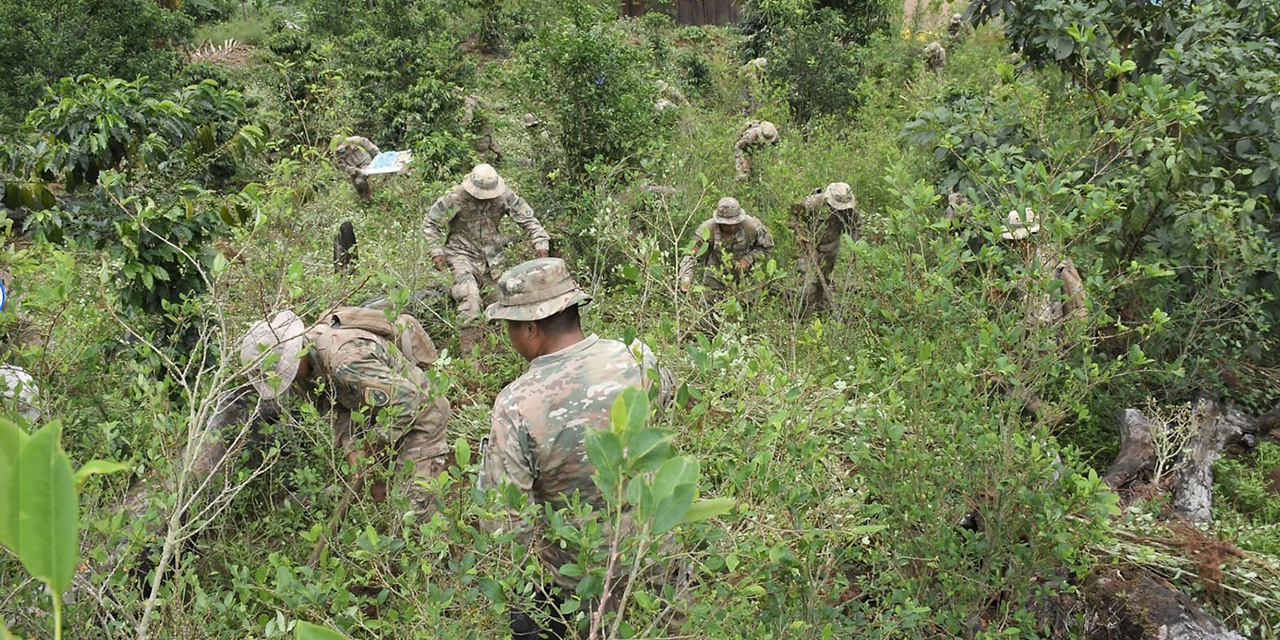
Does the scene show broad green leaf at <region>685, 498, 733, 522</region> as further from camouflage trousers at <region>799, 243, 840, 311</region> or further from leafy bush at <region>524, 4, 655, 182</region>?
leafy bush at <region>524, 4, 655, 182</region>

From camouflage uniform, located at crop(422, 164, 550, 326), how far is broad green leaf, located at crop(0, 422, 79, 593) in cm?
561

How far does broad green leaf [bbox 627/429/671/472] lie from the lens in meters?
1.03

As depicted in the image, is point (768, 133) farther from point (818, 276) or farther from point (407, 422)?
point (407, 422)

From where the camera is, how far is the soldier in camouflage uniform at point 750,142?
8.95 m

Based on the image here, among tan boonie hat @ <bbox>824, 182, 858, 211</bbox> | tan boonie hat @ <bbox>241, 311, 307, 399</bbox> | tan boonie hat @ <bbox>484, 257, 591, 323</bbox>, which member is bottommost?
tan boonie hat @ <bbox>824, 182, 858, 211</bbox>

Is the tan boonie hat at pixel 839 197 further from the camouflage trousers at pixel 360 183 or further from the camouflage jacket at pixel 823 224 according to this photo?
the camouflage trousers at pixel 360 183

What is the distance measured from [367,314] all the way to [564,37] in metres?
4.47

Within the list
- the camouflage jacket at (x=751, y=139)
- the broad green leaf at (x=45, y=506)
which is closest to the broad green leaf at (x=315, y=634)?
the broad green leaf at (x=45, y=506)

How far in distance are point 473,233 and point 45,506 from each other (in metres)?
6.01

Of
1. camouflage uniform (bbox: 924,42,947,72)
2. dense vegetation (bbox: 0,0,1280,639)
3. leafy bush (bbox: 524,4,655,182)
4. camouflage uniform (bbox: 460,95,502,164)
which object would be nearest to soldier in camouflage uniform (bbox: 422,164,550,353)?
dense vegetation (bbox: 0,0,1280,639)

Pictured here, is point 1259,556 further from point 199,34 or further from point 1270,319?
point 199,34

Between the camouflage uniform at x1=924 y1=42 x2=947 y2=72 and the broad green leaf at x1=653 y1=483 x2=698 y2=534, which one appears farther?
the camouflage uniform at x1=924 y1=42 x2=947 y2=72

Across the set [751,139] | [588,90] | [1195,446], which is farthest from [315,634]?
[751,139]

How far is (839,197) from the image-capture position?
245 inches
